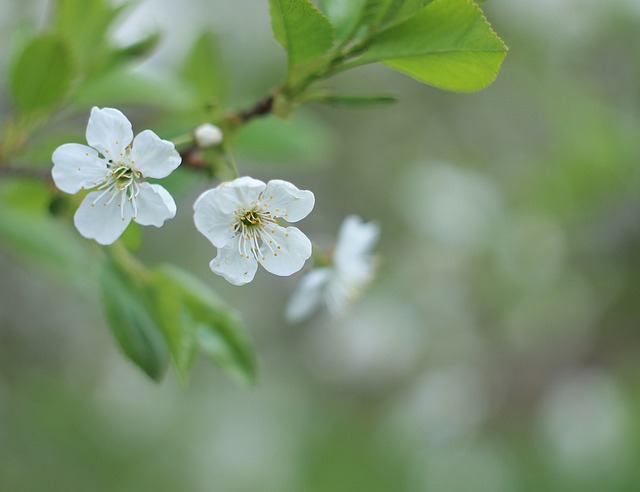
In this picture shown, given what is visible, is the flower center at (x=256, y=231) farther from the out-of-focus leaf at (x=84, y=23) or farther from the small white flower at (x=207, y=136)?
the out-of-focus leaf at (x=84, y=23)

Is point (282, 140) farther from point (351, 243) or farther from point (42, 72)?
point (42, 72)

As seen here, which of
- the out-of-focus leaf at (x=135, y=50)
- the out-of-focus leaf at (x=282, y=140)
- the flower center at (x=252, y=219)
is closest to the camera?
the flower center at (x=252, y=219)

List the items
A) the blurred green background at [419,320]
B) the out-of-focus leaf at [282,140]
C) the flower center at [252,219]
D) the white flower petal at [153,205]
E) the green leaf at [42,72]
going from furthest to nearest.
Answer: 1. the blurred green background at [419,320]
2. the out-of-focus leaf at [282,140]
3. the green leaf at [42,72]
4. the flower center at [252,219]
5. the white flower petal at [153,205]

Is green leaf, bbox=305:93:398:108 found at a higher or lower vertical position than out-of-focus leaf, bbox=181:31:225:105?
lower

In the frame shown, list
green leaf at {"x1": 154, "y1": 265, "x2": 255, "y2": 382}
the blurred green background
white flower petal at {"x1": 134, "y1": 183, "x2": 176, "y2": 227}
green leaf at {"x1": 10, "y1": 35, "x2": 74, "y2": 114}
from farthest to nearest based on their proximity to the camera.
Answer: the blurred green background, green leaf at {"x1": 10, "y1": 35, "x2": 74, "y2": 114}, green leaf at {"x1": 154, "y1": 265, "x2": 255, "y2": 382}, white flower petal at {"x1": 134, "y1": 183, "x2": 176, "y2": 227}

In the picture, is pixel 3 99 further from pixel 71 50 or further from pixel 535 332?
pixel 535 332

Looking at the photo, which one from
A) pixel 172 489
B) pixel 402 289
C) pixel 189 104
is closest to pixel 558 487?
pixel 402 289

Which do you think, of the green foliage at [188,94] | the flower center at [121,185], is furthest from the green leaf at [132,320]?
the flower center at [121,185]

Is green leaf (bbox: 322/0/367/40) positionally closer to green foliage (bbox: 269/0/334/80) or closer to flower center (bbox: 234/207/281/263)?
green foliage (bbox: 269/0/334/80)

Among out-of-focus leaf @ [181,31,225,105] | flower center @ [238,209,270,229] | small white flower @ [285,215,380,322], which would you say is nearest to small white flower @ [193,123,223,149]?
flower center @ [238,209,270,229]
